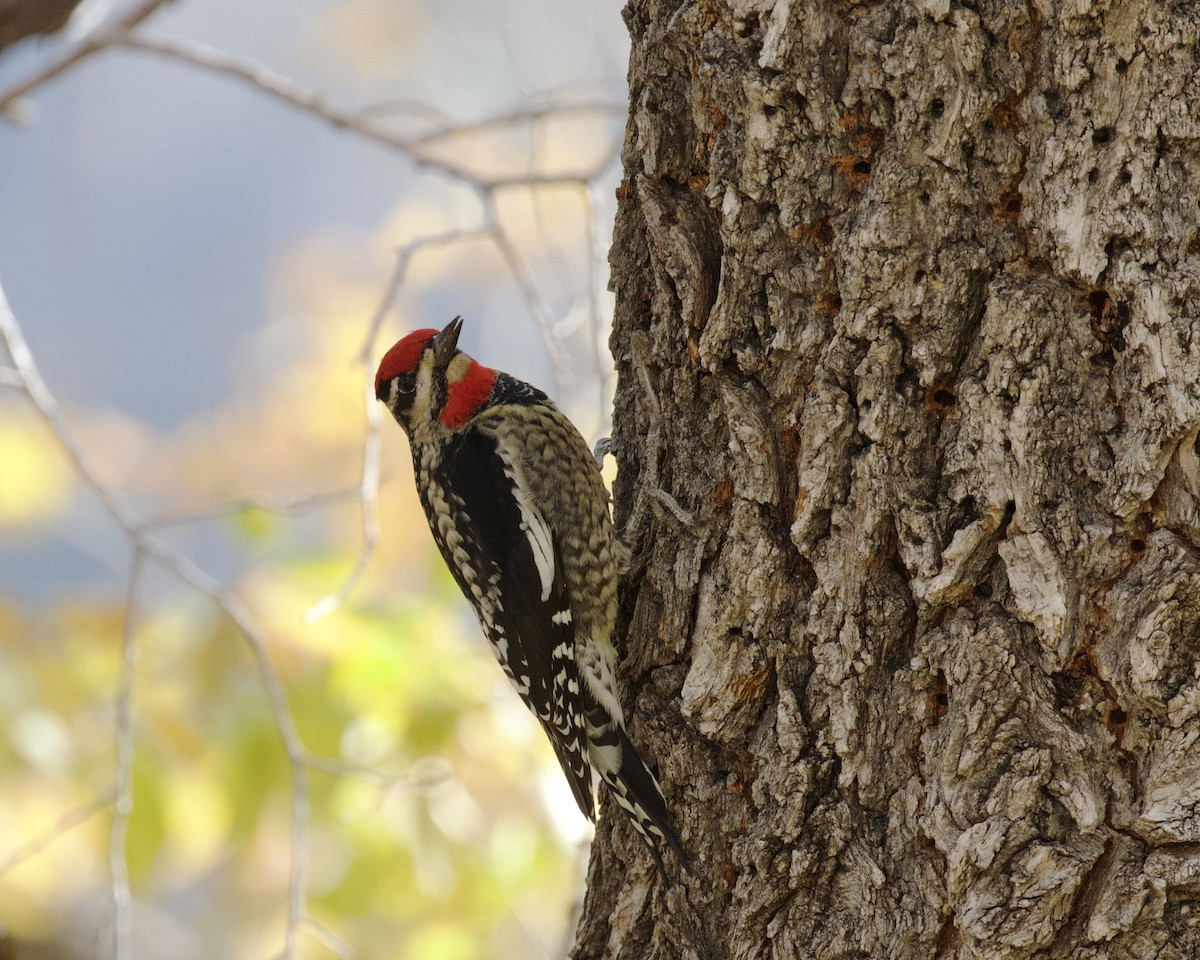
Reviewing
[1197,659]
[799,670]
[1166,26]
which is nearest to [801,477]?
[799,670]

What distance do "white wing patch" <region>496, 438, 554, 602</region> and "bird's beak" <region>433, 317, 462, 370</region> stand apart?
0.32 meters

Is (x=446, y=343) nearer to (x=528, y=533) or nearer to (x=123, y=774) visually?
(x=528, y=533)

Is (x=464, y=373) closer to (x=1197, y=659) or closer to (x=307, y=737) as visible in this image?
(x=307, y=737)

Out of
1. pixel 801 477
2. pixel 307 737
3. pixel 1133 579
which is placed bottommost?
pixel 1133 579

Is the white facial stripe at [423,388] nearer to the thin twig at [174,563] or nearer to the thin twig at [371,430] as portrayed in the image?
the thin twig at [371,430]

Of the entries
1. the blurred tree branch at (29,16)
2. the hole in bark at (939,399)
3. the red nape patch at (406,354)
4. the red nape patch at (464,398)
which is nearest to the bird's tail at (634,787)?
the hole in bark at (939,399)

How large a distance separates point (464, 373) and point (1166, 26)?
2.24 metres

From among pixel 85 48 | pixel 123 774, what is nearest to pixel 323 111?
pixel 85 48

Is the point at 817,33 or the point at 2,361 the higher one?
the point at 2,361

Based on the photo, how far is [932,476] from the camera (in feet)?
6.66

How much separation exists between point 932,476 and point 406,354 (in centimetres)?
192

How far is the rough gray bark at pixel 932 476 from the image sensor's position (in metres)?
1.83

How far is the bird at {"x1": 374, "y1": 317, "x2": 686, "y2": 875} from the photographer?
2.88 metres

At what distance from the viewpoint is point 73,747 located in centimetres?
447
